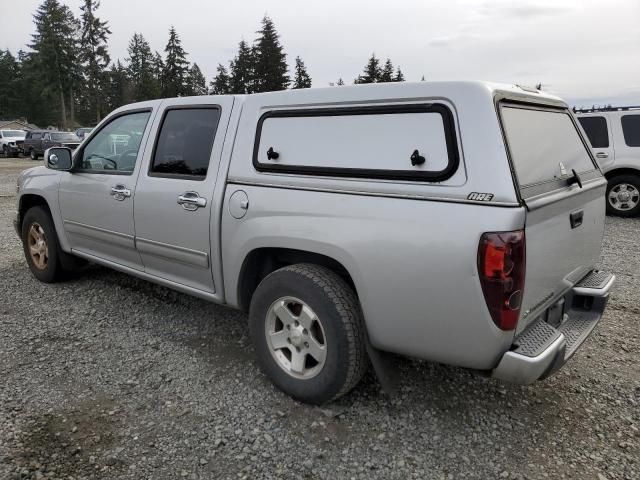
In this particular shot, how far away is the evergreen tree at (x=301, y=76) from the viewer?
74.7 m

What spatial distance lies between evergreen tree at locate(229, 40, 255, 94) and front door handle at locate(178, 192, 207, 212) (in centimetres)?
6527

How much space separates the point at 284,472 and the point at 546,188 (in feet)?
6.43

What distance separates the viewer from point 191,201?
3.32m

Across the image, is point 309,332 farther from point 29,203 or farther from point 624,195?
point 624,195

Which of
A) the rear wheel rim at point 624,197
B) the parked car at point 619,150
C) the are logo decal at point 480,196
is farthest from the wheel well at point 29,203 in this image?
the rear wheel rim at point 624,197

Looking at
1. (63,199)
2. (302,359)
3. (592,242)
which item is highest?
(63,199)

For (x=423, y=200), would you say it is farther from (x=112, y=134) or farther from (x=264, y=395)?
(x=112, y=134)

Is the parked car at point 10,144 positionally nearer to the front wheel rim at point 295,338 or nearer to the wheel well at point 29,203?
the wheel well at point 29,203

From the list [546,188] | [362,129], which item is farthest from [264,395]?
[546,188]

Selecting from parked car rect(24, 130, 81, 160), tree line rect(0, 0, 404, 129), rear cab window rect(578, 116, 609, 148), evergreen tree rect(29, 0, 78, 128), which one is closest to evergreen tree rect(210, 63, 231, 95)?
tree line rect(0, 0, 404, 129)

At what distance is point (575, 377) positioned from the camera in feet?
10.8

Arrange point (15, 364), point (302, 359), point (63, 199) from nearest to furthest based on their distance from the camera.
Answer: point (302, 359) < point (15, 364) < point (63, 199)

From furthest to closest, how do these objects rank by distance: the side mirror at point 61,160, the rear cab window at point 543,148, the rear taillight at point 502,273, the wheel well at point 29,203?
the wheel well at point 29,203 < the side mirror at point 61,160 < the rear cab window at point 543,148 < the rear taillight at point 502,273

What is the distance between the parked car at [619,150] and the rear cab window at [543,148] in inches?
257
